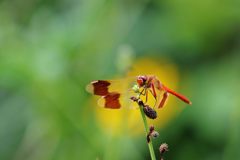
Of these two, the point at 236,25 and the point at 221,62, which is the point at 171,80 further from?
the point at 236,25

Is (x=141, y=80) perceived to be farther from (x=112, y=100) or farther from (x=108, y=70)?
(x=108, y=70)

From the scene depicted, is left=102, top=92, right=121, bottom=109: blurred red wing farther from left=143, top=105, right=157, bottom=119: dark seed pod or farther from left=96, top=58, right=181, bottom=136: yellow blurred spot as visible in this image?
left=96, top=58, right=181, bottom=136: yellow blurred spot

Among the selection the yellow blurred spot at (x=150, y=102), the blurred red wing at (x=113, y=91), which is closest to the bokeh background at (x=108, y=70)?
the yellow blurred spot at (x=150, y=102)

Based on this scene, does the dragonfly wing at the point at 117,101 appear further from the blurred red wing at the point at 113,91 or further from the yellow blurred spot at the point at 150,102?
the yellow blurred spot at the point at 150,102

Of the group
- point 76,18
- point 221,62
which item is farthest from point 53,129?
point 221,62

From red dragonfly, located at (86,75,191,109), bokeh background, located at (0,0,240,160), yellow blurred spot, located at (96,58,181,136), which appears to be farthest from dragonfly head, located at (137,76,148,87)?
yellow blurred spot, located at (96,58,181,136)

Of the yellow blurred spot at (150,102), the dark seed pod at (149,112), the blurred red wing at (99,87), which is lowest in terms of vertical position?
the dark seed pod at (149,112)

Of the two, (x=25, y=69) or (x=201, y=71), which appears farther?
(x=201, y=71)
